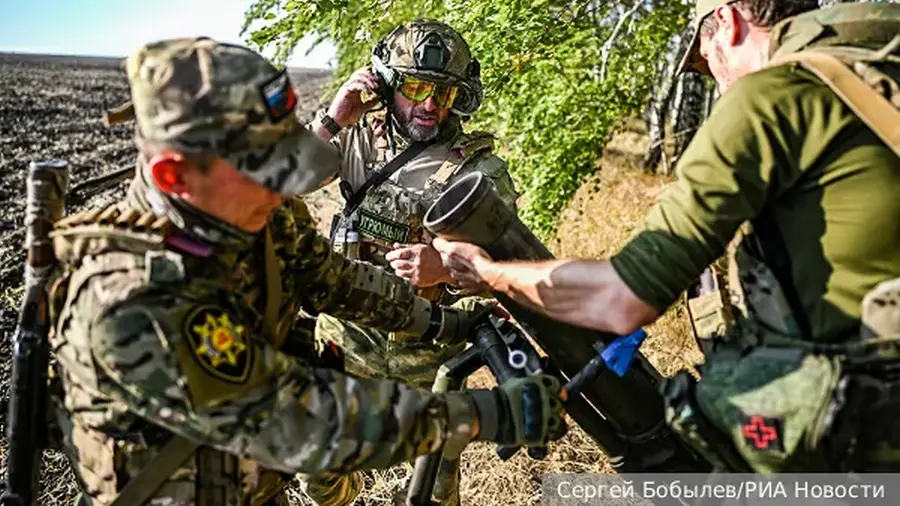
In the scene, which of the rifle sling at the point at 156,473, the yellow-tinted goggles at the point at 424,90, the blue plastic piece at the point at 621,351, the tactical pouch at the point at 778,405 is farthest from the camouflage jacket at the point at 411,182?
the rifle sling at the point at 156,473

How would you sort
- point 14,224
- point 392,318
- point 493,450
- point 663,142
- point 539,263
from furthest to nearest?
point 663,142
point 14,224
point 493,450
point 392,318
point 539,263

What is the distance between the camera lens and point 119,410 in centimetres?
205

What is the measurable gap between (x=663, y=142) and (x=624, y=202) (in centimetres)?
199

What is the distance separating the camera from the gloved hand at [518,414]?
2189mm

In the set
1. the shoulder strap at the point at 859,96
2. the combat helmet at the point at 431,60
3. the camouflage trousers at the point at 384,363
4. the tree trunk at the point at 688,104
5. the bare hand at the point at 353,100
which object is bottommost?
the tree trunk at the point at 688,104

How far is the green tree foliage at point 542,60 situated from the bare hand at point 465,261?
2.96 m

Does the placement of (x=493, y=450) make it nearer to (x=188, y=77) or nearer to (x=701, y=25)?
(x=701, y=25)

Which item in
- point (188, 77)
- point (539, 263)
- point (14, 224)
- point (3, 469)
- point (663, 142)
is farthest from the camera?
point (663, 142)

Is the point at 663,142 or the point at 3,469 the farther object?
the point at 663,142

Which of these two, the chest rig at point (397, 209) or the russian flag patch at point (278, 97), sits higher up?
the russian flag patch at point (278, 97)

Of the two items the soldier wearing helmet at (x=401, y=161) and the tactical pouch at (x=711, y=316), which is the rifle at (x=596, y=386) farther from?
the soldier wearing helmet at (x=401, y=161)

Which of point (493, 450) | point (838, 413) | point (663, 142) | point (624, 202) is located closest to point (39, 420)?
point (838, 413)

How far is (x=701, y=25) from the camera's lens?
8.25 ft

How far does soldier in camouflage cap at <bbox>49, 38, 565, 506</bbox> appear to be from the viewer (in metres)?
1.89
